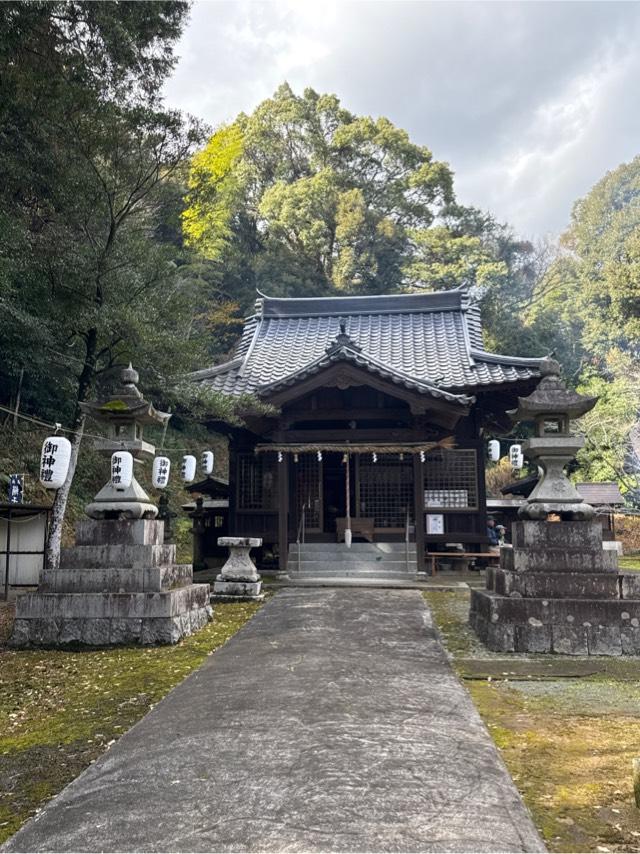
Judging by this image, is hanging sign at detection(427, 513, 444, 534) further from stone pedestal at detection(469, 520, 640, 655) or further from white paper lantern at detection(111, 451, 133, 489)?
white paper lantern at detection(111, 451, 133, 489)

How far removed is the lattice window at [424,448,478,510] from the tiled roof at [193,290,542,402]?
65.4 inches

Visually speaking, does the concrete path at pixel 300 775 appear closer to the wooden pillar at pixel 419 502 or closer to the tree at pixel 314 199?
the wooden pillar at pixel 419 502

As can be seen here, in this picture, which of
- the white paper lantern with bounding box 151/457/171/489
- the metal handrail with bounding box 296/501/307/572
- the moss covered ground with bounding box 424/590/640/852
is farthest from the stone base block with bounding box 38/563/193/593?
the metal handrail with bounding box 296/501/307/572

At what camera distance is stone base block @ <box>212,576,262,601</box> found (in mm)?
9977

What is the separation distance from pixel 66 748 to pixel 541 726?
9.73ft

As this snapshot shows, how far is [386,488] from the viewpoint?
49.6ft

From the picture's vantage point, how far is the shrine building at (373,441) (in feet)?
44.7

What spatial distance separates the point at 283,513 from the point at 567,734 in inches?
417

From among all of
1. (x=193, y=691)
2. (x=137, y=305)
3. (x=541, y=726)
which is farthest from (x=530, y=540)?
(x=137, y=305)

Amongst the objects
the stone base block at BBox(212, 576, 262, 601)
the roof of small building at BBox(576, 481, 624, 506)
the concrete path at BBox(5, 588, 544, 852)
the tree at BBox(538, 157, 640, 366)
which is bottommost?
the stone base block at BBox(212, 576, 262, 601)

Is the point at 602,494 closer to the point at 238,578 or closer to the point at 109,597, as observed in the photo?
the point at 238,578

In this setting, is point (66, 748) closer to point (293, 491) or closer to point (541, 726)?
point (541, 726)

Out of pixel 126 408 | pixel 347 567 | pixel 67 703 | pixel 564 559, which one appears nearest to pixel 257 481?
pixel 347 567

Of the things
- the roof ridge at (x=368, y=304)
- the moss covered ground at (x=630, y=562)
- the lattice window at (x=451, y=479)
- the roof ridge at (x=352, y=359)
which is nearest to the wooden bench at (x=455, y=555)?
the lattice window at (x=451, y=479)
